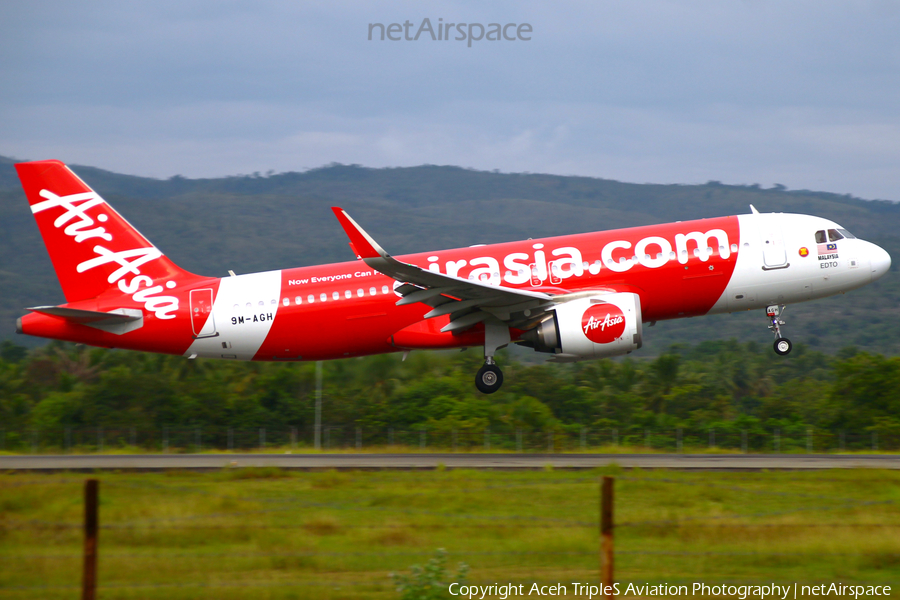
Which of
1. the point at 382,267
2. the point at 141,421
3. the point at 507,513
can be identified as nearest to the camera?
the point at 507,513

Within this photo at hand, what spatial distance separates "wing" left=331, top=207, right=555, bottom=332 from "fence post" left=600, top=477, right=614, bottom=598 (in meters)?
14.2

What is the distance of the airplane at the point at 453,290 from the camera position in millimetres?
25891

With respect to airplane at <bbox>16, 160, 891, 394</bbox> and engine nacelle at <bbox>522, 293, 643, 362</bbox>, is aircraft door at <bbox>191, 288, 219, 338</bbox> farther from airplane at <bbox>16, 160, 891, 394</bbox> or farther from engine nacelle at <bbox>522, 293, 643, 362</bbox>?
engine nacelle at <bbox>522, 293, 643, 362</bbox>

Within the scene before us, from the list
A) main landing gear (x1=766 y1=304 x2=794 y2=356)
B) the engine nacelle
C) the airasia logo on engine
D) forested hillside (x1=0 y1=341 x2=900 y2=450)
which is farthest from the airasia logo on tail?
main landing gear (x1=766 y1=304 x2=794 y2=356)

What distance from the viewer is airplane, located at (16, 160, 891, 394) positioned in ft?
84.9

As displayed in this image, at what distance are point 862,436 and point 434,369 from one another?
20.8 meters

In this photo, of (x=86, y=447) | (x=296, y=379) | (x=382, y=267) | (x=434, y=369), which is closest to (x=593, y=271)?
(x=382, y=267)

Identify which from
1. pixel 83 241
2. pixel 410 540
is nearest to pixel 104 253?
pixel 83 241

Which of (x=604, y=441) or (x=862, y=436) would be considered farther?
(x=604, y=441)

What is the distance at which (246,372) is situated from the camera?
59.8m

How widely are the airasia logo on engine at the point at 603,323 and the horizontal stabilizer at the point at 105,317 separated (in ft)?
46.2

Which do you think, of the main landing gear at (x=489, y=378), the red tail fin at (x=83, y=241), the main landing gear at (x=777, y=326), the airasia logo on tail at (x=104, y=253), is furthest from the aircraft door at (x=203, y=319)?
the main landing gear at (x=777, y=326)

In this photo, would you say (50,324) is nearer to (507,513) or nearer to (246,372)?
(507,513)

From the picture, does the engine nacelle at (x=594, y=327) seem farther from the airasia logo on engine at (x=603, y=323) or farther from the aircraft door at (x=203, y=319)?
the aircraft door at (x=203, y=319)
